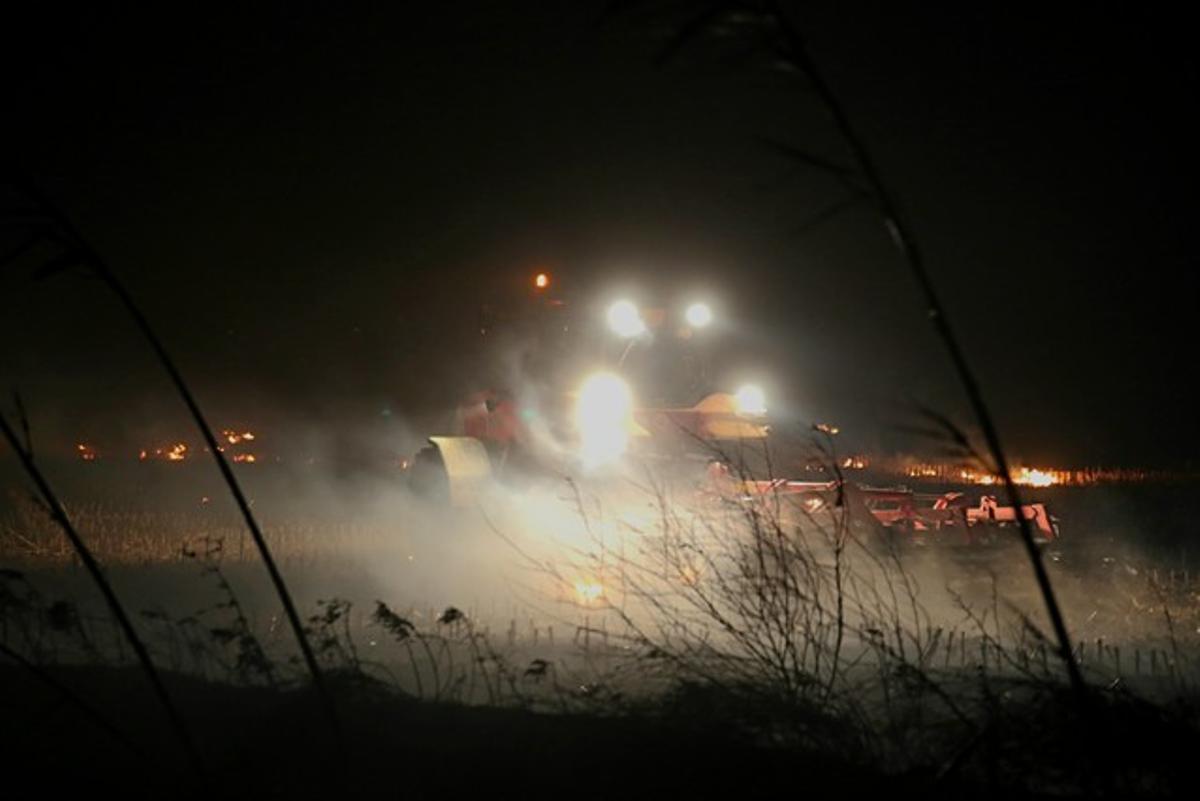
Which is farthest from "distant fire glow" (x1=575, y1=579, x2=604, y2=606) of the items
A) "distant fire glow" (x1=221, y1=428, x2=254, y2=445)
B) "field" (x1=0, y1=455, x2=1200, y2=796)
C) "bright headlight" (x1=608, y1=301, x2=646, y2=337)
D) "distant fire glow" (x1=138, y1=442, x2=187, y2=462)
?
"distant fire glow" (x1=138, y1=442, x2=187, y2=462)

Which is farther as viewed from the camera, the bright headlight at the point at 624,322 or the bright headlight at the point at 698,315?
the bright headlight at the point at 698,315

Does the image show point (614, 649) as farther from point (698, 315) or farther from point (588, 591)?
point (698, 315)

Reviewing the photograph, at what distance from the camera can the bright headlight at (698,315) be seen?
17891 millimetres

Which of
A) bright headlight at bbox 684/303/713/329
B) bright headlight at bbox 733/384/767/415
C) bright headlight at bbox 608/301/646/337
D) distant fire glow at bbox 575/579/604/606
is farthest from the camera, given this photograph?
bright headlight at bbox 684/303/713/329

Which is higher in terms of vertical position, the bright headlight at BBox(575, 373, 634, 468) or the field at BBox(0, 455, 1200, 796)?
the bright headlight at BBox(575, 373, 634, 468)

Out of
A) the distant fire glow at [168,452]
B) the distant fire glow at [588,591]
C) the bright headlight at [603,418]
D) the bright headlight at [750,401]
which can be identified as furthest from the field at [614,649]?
the distant fire glow at [168,452]

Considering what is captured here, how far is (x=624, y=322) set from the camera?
17.5 metres

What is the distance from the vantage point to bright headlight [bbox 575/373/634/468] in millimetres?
15172

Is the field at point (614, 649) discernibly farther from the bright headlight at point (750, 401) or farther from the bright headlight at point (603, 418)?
the bright headlight at point (750, 401)

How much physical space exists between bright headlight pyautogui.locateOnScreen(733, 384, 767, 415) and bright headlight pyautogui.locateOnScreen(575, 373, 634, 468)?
1737mm

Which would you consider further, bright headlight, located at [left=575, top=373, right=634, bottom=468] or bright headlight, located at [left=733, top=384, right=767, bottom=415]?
bright headlight, located at [left=733, top=384, right=767, bottom=415]

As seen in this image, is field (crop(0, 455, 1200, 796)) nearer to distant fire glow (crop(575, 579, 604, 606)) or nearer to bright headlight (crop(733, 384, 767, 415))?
distant fire glow (crop(575, 579, 604, 606))

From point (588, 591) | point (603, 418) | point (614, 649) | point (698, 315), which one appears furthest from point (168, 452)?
point (614, 649)

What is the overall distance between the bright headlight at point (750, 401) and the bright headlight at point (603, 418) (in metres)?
1.74
